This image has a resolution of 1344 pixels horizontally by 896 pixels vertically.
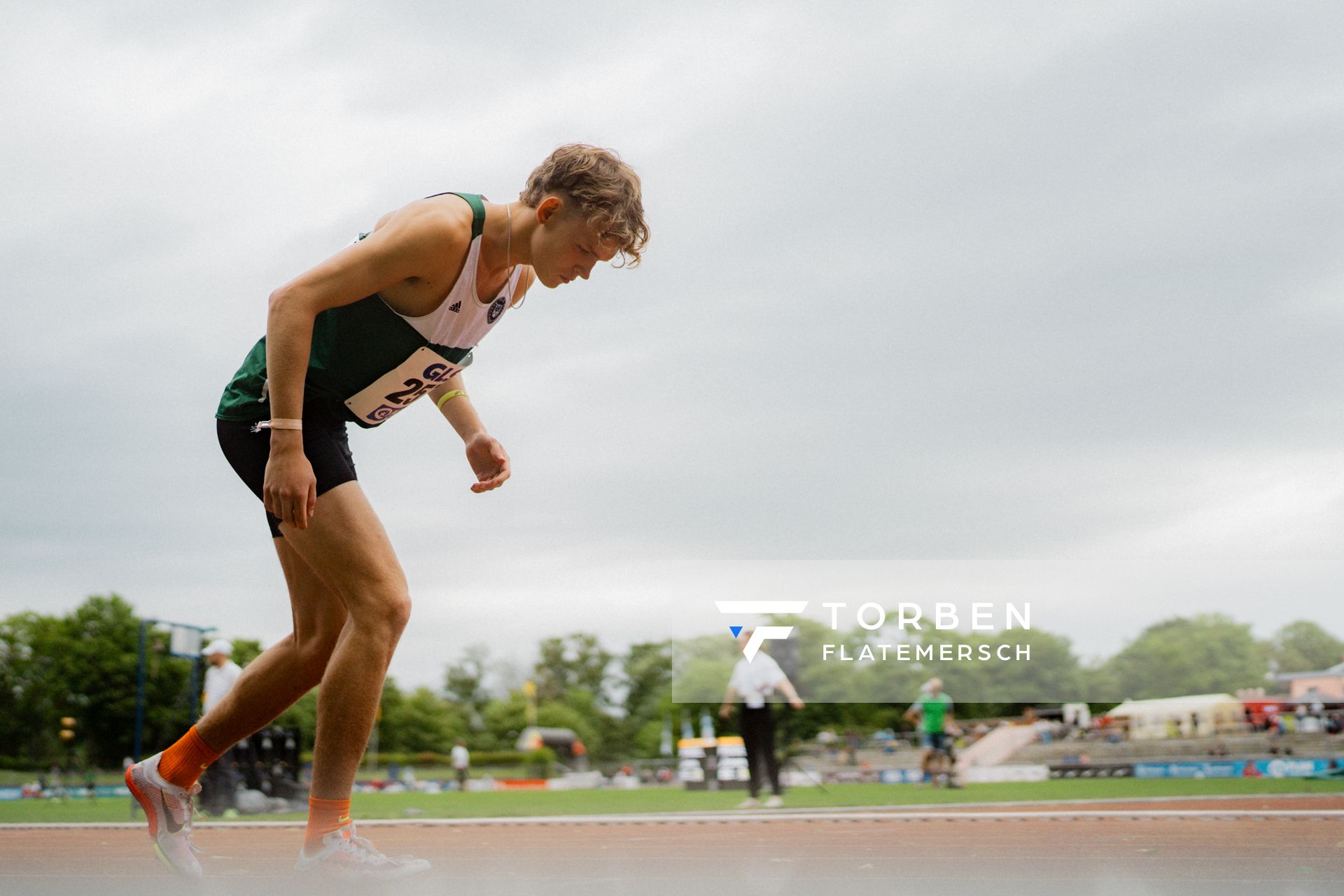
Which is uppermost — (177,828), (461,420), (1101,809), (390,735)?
(461,420)

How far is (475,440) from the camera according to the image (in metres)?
3.18

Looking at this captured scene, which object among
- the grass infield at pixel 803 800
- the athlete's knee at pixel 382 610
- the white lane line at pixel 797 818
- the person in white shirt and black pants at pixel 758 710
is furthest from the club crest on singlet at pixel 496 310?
the person in white shirt and black pants at pixel 758 710

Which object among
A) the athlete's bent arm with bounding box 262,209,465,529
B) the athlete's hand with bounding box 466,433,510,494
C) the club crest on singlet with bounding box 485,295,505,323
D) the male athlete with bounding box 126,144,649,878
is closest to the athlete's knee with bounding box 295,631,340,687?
the male athlete with bounding box 126,144,649,878

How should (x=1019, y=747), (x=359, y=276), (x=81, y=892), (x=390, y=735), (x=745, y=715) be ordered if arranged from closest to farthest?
(x=359, y=276)
(x=81, y=892)
(x=745, y=715)
(x=1019, y=747)
(x=390, y=735)

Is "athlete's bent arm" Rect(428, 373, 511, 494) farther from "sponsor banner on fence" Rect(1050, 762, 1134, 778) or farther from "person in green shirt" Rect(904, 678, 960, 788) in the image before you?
"sponsor banner on fence" Rect(1050, 762, 1134, 778)

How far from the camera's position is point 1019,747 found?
29.2 meters

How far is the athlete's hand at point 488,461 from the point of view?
10.3ft

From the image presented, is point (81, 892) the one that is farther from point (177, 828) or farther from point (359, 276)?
point (359, 276)

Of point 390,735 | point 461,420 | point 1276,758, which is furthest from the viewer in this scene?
point 390,735

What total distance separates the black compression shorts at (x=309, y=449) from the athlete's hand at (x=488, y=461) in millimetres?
397

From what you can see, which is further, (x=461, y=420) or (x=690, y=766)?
(x=690, y=766)

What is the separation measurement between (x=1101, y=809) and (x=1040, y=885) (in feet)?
17.7

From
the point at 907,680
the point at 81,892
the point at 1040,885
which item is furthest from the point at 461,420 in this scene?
the point at 907,680

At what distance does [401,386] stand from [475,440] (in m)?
0.41
